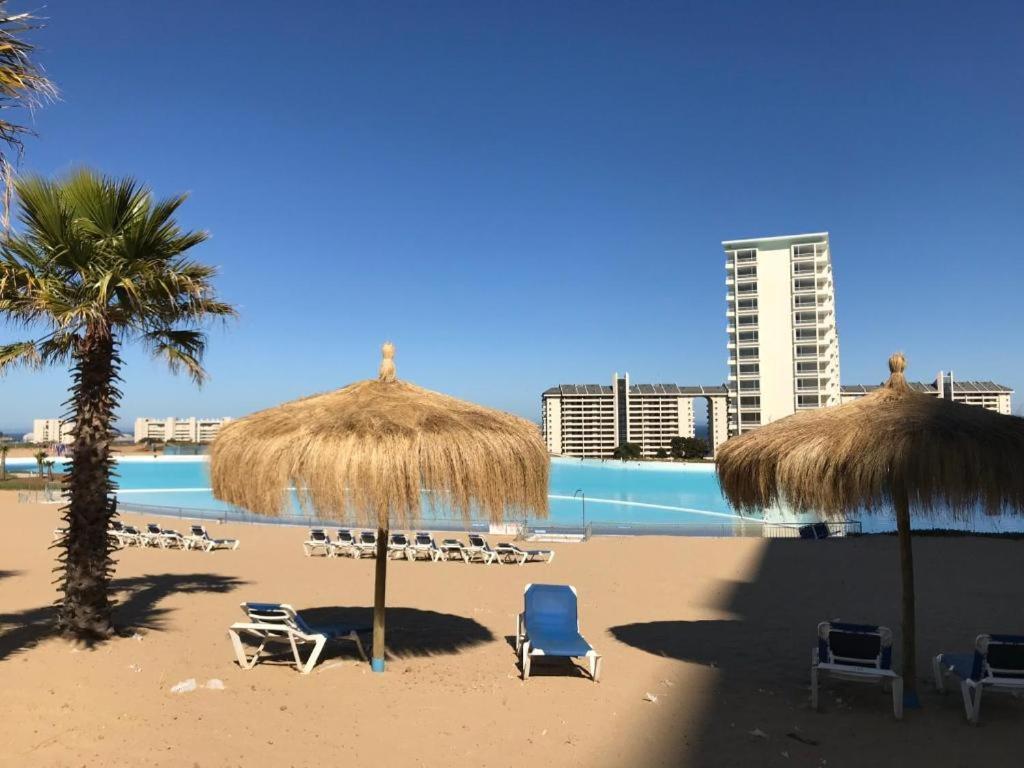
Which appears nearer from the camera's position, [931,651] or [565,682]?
[565,682]

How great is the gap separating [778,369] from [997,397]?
4436 centimetres

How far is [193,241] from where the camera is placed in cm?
722

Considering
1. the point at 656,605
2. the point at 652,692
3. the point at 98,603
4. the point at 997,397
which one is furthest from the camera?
the point at 997,397

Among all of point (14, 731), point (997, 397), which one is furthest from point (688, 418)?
point (14, 731)

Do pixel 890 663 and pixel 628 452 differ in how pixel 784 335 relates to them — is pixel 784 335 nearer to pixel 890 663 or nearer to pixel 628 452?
pixel 628 452

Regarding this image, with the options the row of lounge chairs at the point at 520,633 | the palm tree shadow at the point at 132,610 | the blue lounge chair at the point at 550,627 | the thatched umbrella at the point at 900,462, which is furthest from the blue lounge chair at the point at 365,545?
the thatched umbrella at the point at 900,462

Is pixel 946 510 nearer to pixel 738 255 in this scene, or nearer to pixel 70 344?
pixel 70 344

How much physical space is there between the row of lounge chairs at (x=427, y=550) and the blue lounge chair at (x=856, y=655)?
8888 millimetres

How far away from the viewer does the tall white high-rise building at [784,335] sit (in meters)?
62.0

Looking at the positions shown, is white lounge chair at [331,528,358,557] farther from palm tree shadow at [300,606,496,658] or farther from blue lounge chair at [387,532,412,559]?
palm tree shadow at [300,606,496,658]

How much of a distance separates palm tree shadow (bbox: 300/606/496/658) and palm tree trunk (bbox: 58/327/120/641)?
2438 mm

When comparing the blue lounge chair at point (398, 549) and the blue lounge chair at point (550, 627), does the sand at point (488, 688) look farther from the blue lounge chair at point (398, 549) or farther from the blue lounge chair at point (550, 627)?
the blue lounge chair at point (398, 549)

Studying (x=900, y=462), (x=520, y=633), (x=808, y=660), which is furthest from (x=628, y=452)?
(x=900, y=462)

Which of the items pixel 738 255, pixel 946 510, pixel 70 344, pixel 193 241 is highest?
pixel 738 255
